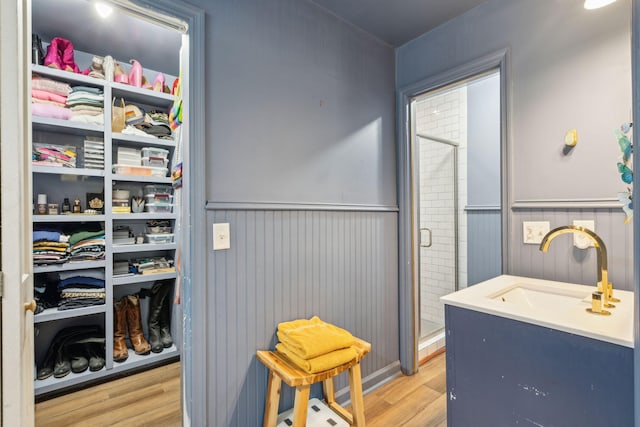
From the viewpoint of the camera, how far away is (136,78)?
2422 mm

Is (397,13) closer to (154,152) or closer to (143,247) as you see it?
(154,152)

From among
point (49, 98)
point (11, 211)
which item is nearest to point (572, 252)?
point (11, 211)

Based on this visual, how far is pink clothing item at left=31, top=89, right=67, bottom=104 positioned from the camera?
2.06 metres

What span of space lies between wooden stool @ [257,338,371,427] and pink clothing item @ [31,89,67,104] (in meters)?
2.26

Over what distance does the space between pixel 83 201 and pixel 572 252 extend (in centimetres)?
328

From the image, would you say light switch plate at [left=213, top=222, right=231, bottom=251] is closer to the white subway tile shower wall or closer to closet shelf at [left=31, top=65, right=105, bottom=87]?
closet shelf at [left=31, top=65, right=105, bottom=87]

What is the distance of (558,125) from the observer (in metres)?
1.58

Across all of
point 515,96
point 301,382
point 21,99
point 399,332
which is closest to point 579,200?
point 515,96

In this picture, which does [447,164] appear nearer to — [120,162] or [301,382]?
[301,382]

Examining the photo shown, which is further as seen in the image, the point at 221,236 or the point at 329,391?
the point at 329,391

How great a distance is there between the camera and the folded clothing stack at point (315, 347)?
4.37 ft

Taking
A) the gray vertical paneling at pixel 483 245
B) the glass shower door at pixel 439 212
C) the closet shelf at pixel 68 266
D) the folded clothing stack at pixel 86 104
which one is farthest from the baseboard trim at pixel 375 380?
the folded clothing stack at pixel 86 104

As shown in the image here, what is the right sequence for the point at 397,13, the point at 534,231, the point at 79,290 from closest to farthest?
1. the point at 534,231
2. the point at 397,13
3. the point at 79,290

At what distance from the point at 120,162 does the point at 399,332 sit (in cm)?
260
